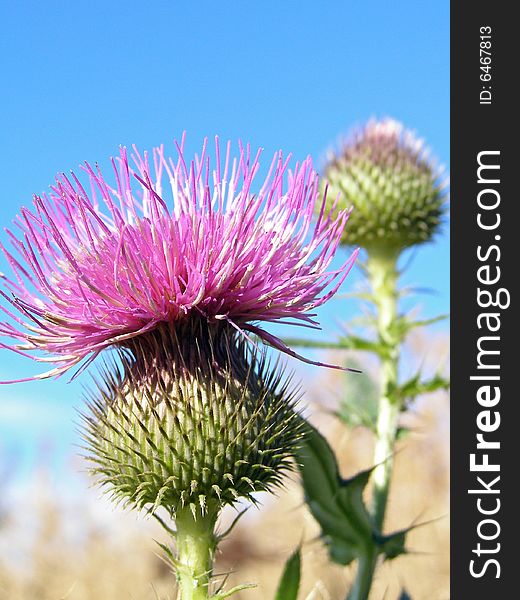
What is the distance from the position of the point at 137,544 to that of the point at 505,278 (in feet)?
32.0

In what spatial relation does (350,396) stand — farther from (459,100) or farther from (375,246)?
(459,100)

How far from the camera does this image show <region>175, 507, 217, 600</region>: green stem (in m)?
3.05

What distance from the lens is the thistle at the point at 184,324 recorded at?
117 inches

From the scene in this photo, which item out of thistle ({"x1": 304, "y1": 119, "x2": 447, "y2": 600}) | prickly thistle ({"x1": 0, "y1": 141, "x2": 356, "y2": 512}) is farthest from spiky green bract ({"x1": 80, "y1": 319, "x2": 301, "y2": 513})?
thistle ({"x1": 304, "y1": 119, "x2": 447, "y2": 600})

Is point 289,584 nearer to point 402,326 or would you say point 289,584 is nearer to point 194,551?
point 194,551

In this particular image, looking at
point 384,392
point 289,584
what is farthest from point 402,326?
point 289,584

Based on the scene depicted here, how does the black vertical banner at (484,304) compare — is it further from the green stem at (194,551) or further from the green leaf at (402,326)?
the green stem at (194,551)

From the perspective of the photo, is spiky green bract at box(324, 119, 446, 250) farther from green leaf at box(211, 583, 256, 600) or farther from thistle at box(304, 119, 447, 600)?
green leaf at box(211, 583, 256, 600)

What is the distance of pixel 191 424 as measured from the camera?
2.98 meters

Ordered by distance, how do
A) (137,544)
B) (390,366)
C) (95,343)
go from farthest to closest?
(137,544)
(390,366)
(95,343)

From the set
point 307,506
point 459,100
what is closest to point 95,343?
point 307,506

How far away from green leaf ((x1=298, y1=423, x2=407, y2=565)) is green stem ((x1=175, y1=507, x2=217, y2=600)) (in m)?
0.73

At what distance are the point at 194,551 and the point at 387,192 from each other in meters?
3.85

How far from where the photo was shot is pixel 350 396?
5270mm
